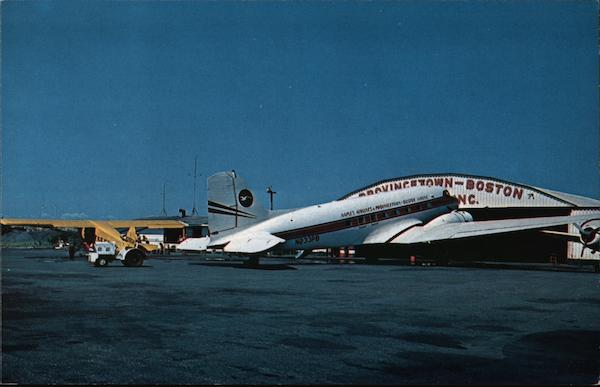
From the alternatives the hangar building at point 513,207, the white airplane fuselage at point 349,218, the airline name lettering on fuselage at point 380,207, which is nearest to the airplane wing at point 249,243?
the white airplane fuselage at point 349,218

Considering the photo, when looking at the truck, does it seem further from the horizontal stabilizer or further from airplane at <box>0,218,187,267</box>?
the horizontal stabilizer

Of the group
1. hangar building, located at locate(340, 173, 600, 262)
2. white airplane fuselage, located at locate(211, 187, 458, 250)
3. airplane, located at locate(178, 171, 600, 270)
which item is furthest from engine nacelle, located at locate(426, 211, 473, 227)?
hangar building, located at locate(340, 173, 600, 262)

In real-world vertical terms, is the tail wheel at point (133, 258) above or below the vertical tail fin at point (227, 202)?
below

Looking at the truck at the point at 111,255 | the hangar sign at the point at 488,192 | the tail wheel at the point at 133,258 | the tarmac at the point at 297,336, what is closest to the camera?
the tarmac at the point at 297,336

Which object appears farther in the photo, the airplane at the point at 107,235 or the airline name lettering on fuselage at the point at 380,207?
the airline name lettering on fuselage at the point at 380,207

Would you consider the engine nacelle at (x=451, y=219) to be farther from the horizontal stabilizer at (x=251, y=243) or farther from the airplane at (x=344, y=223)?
the horizontal stabilizer at (x=251, y=243)

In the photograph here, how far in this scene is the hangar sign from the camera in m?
52.1

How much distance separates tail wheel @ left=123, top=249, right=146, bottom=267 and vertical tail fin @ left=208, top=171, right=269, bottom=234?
5.62m

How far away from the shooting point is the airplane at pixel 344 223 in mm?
35000

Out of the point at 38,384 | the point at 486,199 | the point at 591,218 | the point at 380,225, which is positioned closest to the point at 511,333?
the point at 38,384

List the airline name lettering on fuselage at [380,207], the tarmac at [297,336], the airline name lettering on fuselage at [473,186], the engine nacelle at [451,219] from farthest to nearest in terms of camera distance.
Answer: the airline name lettering on fuselage at [473,186] < the engine nacelle at [451,219] < the airline name lettering on fuselage at [380,207] < the tarmac at [297,336]

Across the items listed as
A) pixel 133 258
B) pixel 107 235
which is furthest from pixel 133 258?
pixel 107 235

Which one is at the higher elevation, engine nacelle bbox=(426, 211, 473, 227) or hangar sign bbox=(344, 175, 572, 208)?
hangar sign bbox=(344, 175, 572, 208)

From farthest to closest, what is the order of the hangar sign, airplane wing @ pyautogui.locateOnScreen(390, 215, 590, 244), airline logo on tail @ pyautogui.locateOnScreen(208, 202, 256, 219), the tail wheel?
the hangar sign < the tail wheel < airplane wing @ pyautogui.locateOnScreen(390, 215, 590, 244) < airline logo on tail @ pyautogui.locateOnScreen(208, 202, 256, 219)
